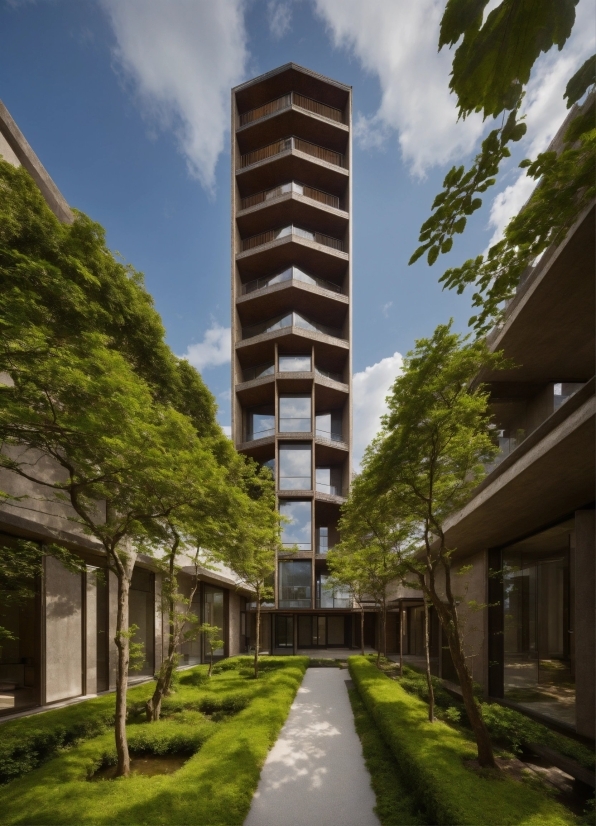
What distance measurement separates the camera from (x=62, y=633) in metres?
13.8

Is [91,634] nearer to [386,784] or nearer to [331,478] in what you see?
[386,784]

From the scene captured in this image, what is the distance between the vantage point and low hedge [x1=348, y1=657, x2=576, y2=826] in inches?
237

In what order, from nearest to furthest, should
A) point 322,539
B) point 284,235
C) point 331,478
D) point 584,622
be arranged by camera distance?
point 584,622 < point 284,235 < point 322,539 < point 331,478

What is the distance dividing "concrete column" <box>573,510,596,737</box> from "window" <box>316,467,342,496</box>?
73.8 feet

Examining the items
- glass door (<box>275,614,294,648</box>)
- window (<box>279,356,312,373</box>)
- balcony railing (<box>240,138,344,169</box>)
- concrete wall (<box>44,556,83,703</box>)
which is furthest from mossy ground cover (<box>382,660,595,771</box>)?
balcony railing (<box>240,138,344,169</box>)

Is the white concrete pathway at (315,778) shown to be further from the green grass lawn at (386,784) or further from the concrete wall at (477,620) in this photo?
the concrete wall at (477,620)

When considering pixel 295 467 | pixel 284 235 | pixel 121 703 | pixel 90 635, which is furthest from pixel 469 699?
pixel 284 235

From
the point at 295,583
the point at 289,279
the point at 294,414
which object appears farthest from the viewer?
the point at 294,414

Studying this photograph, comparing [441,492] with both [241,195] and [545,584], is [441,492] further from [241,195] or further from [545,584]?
[241,195]

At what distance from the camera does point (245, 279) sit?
118 ft

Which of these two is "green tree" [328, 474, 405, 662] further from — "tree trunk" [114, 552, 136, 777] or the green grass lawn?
"tree trunk" [114, 552, 136, 777]

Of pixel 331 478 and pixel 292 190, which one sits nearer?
pixel 292 190

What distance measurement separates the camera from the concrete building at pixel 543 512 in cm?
850

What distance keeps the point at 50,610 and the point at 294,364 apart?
2320 centimetres
